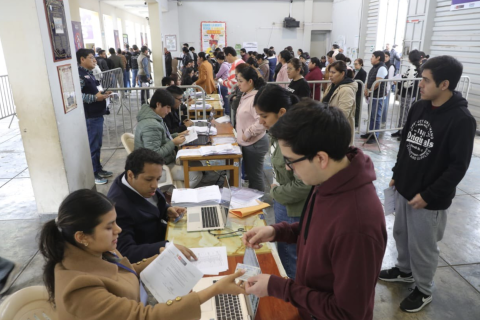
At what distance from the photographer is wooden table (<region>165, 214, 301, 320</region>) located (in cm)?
148

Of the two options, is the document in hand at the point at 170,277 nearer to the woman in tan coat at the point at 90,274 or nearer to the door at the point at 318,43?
the woman in tan coat at the point at 90,274

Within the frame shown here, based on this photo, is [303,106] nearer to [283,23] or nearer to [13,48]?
[13,48]

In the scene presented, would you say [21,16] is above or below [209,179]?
above

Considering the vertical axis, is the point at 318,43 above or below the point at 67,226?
above

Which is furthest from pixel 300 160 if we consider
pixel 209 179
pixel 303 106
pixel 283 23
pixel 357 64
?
pixel 283 23

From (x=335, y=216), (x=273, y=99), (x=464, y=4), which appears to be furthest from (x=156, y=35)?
(x=335, y=216)

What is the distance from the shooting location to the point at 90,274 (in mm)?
1261

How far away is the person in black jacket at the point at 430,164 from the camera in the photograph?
2.14 meters

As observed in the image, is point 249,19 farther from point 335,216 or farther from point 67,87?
point 335,216

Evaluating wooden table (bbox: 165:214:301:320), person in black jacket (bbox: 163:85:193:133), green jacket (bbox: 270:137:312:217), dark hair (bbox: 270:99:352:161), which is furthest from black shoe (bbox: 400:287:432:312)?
person in black jacket (bbox: 163:85:193:133)

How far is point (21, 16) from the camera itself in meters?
3.25

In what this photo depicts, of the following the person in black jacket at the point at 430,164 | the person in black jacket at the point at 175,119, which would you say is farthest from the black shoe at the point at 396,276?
the person in black jacket at the point at 175,119

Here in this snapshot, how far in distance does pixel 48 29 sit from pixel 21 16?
0.80 feet

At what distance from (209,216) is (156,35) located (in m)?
11.7
